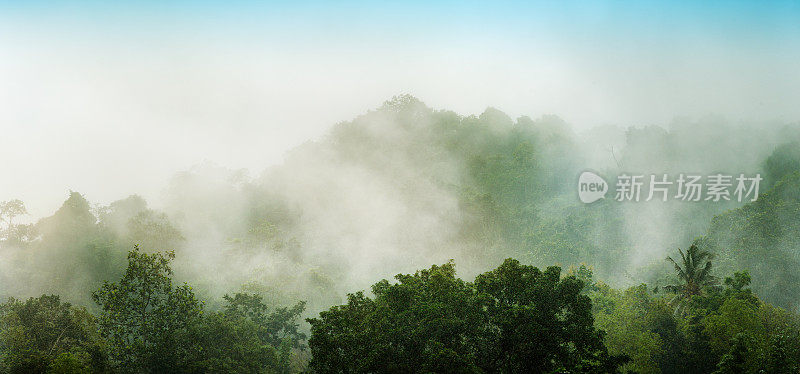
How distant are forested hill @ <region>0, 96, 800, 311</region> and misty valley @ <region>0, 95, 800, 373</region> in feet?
0.74

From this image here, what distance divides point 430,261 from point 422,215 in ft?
22.1

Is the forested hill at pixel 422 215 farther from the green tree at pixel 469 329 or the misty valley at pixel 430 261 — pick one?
the green tree at pixel 469 329

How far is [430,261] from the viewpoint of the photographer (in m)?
68.2

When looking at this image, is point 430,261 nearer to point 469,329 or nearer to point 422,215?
point 422,215

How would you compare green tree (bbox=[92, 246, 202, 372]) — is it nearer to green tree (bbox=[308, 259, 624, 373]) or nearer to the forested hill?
green tree (bbox=[308, 259, 624, 373])

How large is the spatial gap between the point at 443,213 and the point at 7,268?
1859 inches

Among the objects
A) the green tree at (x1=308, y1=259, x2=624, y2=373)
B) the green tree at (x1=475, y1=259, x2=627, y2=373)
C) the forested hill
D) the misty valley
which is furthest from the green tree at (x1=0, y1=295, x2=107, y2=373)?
the forested hill

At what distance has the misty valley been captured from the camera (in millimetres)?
21188

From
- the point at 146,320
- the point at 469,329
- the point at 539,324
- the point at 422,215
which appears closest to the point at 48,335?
the point at 146,320

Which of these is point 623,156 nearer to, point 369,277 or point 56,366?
point 369,277

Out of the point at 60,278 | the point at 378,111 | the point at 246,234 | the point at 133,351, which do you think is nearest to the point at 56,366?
the point at 133,351

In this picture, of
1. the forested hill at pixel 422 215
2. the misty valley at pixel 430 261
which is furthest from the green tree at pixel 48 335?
the forested hill at pixel 422 215

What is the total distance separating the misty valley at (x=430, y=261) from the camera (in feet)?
69.5

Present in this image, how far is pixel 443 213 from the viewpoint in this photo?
234ft
